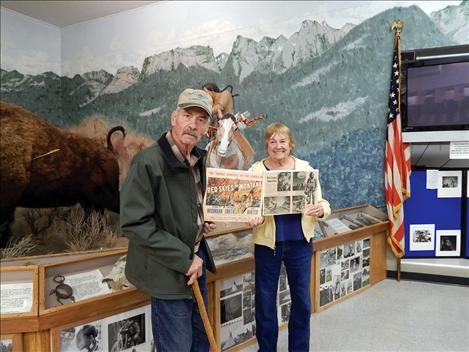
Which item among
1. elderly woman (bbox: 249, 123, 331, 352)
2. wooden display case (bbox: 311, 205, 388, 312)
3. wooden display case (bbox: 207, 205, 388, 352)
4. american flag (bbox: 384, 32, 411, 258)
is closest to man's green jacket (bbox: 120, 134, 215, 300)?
elderly woman (bbox: 249, 123, 331, 352)

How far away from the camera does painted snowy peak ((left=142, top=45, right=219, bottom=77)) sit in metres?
5.39

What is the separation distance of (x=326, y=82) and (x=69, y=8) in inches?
170

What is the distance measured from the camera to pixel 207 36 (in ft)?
17.6

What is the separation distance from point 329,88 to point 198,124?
130 inches

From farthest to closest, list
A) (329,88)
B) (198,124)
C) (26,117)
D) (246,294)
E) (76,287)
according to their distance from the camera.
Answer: (26,117), (329,88), (246,294), (76,287), (198,124)

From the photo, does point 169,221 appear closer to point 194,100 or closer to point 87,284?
point 194,100

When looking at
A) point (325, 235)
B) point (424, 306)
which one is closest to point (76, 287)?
point (325, 235)

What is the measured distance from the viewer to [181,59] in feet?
18.5

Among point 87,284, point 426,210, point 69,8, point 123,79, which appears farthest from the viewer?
point 123,79

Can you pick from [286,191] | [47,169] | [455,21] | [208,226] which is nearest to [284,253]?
[286,191]

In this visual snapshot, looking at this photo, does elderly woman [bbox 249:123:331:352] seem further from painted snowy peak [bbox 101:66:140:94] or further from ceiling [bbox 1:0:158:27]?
ceiling [bbox 1:0:158:27]

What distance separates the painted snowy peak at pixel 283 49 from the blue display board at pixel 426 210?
71.0 inches

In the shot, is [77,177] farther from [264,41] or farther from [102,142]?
[264,41]

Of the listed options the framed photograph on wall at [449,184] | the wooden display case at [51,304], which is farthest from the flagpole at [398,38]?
the wooden display case at [51,304]
